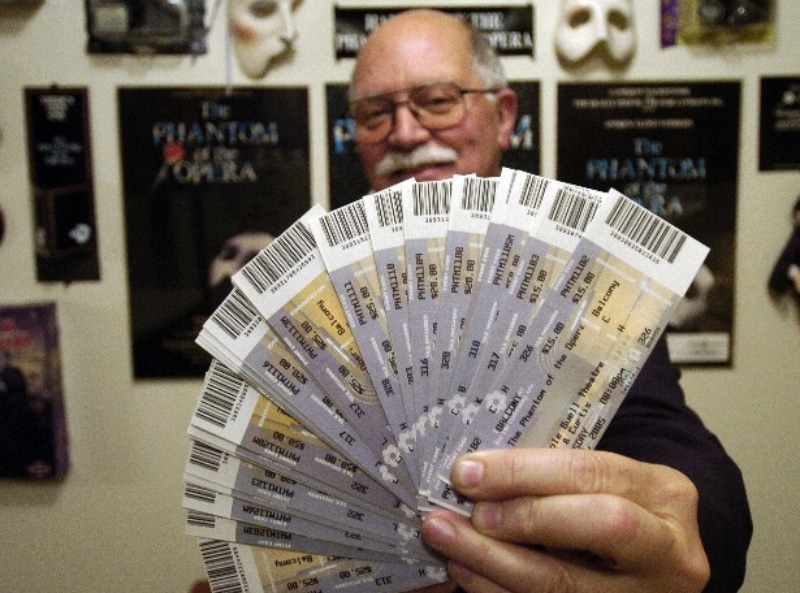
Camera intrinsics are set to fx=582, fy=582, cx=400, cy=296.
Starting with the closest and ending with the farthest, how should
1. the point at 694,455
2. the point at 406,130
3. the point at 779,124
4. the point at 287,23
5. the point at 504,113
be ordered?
the point at 694,455, the point at 406,130, the point at 504,113, the point at 287,23, the point at 779,124

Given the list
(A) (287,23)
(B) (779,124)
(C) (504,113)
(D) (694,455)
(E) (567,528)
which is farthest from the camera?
(B) (779,124)

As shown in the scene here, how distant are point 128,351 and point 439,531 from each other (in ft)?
3.93

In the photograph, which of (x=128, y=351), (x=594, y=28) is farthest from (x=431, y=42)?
(x=128, y=351)

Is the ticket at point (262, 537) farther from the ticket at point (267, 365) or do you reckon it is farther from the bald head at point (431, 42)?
the bald head at point (431, 42)

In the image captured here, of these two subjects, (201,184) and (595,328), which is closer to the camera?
(595,328)

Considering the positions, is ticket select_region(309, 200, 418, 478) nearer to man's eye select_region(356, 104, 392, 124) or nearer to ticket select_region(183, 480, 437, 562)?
ticket select_region(183, 480, 437, 562)

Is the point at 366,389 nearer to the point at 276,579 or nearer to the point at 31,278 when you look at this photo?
the point at 276,579

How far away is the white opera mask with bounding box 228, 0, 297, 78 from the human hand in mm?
1148

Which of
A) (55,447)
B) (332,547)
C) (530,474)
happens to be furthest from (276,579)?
(55,447)

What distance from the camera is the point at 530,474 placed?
0.52 m

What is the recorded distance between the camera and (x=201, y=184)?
4.66ft

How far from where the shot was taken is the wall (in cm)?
140

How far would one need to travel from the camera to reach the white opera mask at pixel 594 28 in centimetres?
133

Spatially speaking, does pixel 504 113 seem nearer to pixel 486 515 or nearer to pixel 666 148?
pixel 666 148
